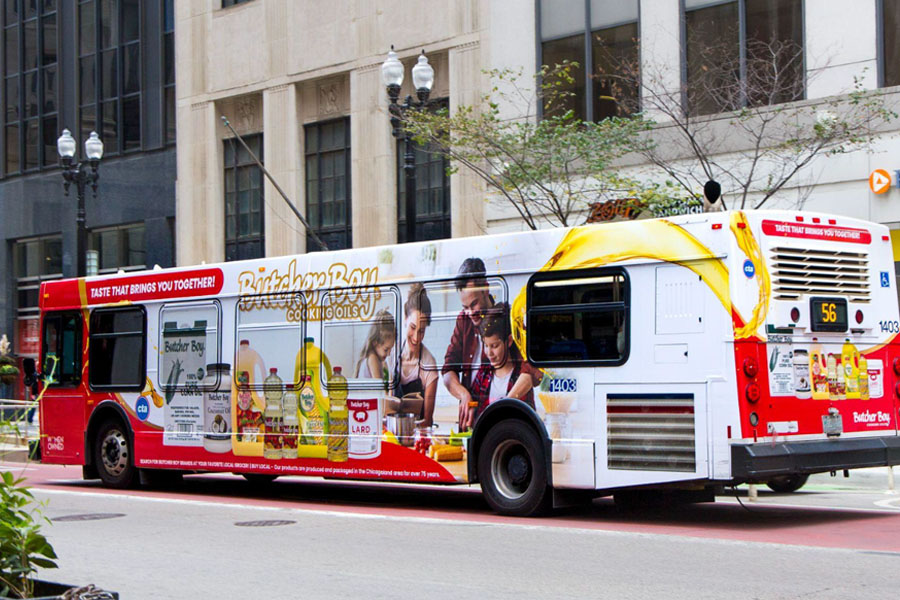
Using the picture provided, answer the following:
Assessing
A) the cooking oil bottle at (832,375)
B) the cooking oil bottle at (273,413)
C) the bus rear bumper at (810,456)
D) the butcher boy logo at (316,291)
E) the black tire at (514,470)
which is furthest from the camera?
the cooking oil bottle at (273,413)

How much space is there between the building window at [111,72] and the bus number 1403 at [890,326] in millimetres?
31439

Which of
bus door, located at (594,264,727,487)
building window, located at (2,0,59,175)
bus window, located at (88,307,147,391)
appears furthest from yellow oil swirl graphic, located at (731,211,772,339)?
building window, located at (2,0,59,175)

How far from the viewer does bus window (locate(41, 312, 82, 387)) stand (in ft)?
62.6

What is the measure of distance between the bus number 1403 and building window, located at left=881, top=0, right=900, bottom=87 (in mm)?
10211

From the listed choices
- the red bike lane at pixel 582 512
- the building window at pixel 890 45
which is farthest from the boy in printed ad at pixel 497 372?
the building window at pixel 890 45

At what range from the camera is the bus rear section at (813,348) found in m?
11.7

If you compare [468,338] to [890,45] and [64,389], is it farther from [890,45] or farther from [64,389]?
[890,45]

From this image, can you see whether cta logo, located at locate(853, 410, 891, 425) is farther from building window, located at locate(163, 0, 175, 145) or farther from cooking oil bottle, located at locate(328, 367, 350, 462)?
building window, located at locate(163, 0, 175, 145)

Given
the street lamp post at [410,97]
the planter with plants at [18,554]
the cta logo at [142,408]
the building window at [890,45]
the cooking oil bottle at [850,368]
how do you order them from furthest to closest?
the building window at [890,45]
the street lamp post at [410,97]
the cta logo at [142,408]
the cooking oil bottle at [850,368]
the planter with plants at [18,554]

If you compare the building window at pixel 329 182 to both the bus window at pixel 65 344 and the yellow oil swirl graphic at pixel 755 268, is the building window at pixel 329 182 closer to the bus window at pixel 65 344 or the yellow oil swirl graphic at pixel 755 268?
the bus window at pixel 65 344

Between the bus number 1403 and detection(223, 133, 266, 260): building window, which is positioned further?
detection(223, 133, 266, 260): building window

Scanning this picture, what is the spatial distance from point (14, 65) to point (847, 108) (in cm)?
3414

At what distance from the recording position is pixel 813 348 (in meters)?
12.3

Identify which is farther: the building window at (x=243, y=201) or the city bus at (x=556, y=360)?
the building window at (x=243, y=201)
